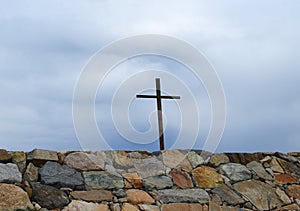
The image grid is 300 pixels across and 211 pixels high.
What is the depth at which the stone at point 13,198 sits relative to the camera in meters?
4.48

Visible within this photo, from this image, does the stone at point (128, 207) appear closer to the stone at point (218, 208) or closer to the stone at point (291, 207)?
the stone at point (218, 208)

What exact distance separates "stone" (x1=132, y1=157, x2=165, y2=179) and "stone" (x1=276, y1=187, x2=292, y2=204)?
4.79ft

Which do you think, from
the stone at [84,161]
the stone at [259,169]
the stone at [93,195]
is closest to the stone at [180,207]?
the stone at [93,195]

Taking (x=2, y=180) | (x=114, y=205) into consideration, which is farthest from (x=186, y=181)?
(x=2, y=180)

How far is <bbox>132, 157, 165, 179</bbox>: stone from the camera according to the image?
538cm

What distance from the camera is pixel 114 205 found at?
4980 mm

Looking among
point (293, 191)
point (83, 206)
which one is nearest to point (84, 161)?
point (83, 206)

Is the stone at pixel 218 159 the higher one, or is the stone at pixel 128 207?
the stone at pixel 218 159

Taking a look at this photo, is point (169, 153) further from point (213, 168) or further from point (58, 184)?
point (58, 184)

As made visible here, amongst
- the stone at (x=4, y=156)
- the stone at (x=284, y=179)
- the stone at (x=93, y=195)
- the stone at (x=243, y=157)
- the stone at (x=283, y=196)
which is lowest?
the stone at (x=93, y=195)

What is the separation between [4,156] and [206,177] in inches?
87.4

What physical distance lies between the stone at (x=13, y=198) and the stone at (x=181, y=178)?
162 centimetres

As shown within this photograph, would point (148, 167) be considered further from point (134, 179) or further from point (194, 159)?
point (194, 159)

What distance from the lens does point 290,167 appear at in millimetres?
6223
